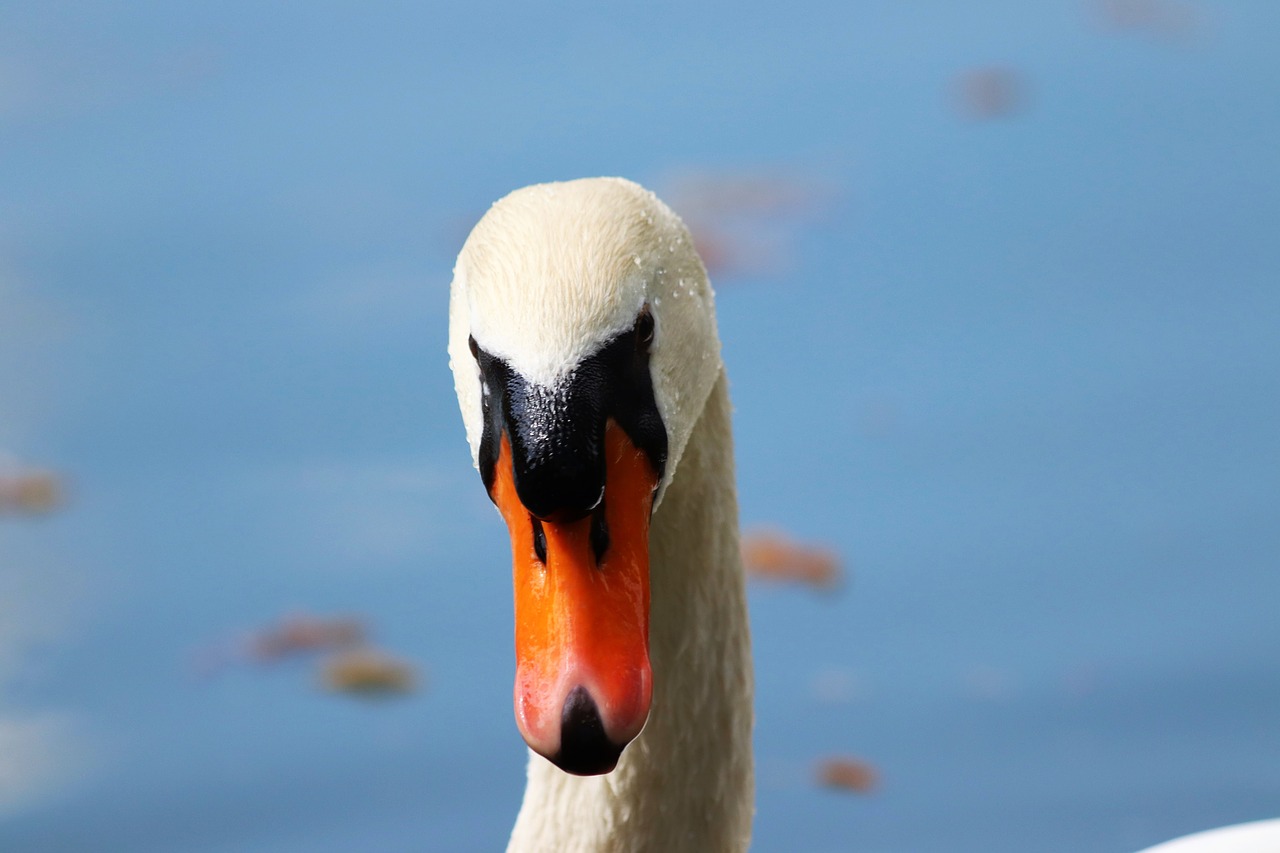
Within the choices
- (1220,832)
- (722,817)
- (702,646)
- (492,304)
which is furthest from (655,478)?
(1220,832)

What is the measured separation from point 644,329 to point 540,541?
15cm

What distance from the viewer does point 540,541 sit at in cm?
95

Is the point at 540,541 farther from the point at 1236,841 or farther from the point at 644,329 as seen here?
the point at 1236,841

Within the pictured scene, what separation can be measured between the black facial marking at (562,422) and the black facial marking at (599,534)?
0.08ft

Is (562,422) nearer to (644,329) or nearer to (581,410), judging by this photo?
(581,410)

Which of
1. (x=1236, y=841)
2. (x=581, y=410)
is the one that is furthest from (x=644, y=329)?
(x=1236, y=841)

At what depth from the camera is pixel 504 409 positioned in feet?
2.99

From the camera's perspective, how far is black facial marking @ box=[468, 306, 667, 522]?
891 mm

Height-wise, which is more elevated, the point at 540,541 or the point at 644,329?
the point at 644,329

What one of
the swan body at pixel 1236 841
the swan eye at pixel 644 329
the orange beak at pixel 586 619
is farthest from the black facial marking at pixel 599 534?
the swan body at pixel 1236 841

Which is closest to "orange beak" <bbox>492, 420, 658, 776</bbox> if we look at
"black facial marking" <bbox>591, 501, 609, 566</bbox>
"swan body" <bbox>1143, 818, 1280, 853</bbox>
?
"black facial marking" <bbox>591, 501, 609, 566</bbox>

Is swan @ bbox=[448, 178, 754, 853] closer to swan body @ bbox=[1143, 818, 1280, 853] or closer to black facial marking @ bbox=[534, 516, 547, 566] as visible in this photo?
black facial marking @ bbox=[534, 516, 547, 566]

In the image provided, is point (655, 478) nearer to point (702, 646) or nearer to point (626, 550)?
point (626, 550)

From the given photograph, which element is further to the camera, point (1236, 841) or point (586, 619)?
point (1236, 841)
